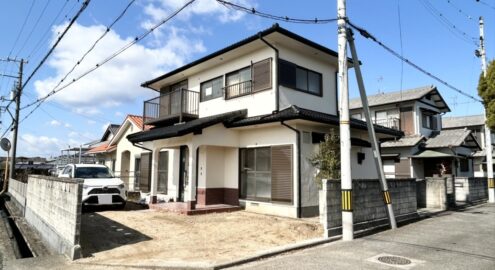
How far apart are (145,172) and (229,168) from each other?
6063 mm

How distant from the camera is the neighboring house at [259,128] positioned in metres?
11.3

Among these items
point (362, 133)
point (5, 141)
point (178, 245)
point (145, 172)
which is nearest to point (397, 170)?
point (362, 133)

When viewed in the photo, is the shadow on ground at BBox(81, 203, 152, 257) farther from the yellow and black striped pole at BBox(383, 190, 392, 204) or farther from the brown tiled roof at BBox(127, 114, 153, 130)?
the brown tiled roof at BBox(127, 114, 153, 130)

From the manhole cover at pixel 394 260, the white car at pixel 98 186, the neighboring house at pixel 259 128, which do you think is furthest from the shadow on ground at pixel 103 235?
the manhole cover at pixel 394 260

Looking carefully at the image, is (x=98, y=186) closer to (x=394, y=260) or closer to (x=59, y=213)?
(x=59, y=213)

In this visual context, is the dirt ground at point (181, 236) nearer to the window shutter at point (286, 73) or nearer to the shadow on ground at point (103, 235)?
the shadow on ground at point (103, 235)

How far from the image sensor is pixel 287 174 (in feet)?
37.0

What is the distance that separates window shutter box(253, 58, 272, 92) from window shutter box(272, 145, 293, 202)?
2311 mm

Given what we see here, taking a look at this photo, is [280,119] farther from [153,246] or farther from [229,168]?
[153,246]

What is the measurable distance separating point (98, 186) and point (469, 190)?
17173 mm

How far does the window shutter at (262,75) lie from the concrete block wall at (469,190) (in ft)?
39.3

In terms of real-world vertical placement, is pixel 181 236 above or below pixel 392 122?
below

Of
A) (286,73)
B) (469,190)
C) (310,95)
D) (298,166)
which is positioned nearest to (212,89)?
(286,73)

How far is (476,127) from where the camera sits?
103ft
